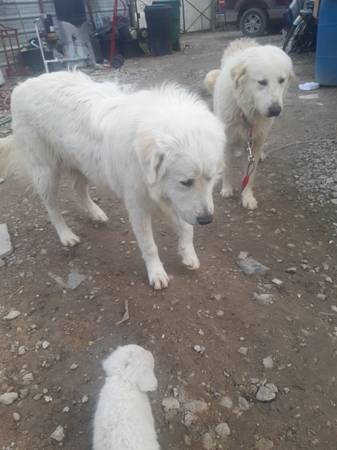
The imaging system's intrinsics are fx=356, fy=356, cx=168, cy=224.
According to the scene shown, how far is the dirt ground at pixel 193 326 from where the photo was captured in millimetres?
1901

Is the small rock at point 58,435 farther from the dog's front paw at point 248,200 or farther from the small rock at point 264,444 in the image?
the dog's front paw at point 248,200

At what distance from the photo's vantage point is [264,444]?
1783 millimetres

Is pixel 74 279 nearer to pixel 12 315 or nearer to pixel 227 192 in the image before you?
pixel 12 315

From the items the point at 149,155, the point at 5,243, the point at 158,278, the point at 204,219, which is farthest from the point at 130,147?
the point at 5,243

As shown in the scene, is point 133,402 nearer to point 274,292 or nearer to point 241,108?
point 274,292

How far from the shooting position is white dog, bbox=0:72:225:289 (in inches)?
78.4

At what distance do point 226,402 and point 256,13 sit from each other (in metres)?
15.1

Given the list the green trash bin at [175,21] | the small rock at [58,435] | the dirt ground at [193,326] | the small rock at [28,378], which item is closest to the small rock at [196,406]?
the dirt ground at [193,326]

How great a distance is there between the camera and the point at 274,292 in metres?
2.63

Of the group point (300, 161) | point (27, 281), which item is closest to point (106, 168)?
point (27, 281)

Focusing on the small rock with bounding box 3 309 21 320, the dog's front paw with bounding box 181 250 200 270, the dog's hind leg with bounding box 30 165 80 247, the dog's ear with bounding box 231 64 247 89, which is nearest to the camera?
the small rock with bounding box 3 309 21 320

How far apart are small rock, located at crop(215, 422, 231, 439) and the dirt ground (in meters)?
0.03

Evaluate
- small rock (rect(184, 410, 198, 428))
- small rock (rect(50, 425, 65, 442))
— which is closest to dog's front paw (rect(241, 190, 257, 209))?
small rock (rect(184, 410, 198, 428))

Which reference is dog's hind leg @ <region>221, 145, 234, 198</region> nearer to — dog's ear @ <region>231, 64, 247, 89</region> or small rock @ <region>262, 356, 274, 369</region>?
dog's ear @ <region>231, 64, 247, 89</region>
